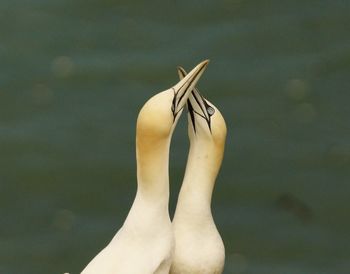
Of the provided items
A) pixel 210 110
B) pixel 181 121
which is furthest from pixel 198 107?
pixel 181 121

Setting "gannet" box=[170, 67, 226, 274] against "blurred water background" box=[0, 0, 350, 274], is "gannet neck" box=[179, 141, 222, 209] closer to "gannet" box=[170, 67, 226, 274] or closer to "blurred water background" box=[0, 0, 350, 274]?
"gannet" box=[170, 67, 226, 274]

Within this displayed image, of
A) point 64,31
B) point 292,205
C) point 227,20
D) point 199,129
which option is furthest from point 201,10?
point 199,129

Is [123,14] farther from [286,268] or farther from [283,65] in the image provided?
[286,268]

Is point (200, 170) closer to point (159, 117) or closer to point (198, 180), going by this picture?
point (198, 180)

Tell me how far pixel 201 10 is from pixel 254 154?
50 centimetres

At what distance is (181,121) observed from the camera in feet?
11.9

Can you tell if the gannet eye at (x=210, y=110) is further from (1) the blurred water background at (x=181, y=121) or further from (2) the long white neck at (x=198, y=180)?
(1) the blurred water background at (x=181, y=121)

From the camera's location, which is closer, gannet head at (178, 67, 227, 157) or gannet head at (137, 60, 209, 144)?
gannet head at (137, 60, 209, 144)

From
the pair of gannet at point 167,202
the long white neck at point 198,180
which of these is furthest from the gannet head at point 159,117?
the long white neck at point 198,180

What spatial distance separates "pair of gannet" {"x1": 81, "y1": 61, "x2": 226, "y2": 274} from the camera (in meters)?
2.46

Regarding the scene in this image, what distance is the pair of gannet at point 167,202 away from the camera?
2463 millimetres

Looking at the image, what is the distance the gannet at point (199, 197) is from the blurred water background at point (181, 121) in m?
0.79

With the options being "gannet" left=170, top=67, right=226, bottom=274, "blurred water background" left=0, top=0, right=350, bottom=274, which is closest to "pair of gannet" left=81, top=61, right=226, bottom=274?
"gannet" left=170, top=67, right=226, bottom=274

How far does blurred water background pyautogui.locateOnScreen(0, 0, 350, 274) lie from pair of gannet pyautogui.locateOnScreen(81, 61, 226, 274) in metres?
0.80
